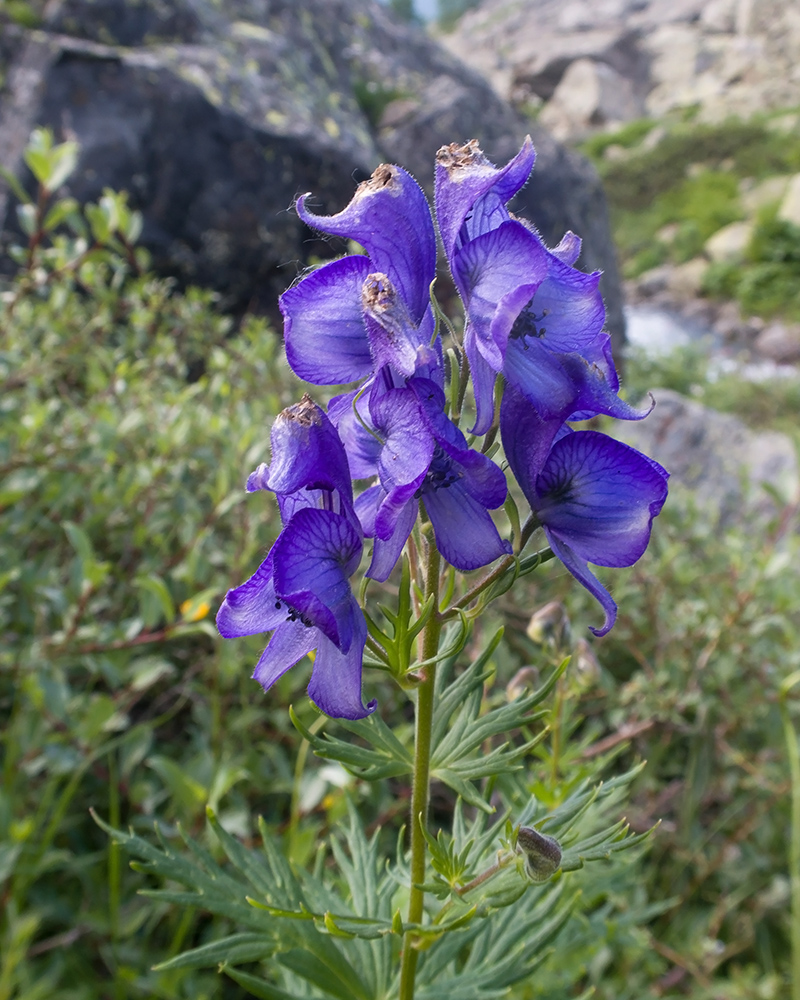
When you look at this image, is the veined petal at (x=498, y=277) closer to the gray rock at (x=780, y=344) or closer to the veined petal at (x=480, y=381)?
the veined petal at (x=480, y=381)

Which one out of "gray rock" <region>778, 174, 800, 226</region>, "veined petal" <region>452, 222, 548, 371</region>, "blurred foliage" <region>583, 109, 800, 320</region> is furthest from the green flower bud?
"gray rock" <region>778, 174, 800, 226</region>

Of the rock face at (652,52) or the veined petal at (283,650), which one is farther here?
the rock face at (652,52)

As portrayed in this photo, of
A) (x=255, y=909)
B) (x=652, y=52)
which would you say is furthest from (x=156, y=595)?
(x=652, y=52)

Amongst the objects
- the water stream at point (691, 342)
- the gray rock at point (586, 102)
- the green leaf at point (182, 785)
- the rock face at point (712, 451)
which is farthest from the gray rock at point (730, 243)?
the green leaf at point (182, 785)

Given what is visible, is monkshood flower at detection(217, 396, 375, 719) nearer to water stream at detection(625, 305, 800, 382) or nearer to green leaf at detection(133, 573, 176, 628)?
green leaf at detection(133, 573, 176, 628)

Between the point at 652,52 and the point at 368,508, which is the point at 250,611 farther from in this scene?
the point at 652,52

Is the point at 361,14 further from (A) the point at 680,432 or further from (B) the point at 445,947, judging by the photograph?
(B) the point at 445,947

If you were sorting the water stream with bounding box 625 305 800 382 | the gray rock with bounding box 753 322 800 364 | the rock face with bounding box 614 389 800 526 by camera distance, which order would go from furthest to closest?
the gray rock with bounding box 753 322 800 364 → the water stream with bounding box 625 305 800 382 → the rock face with bounding box 614 389 800 526
